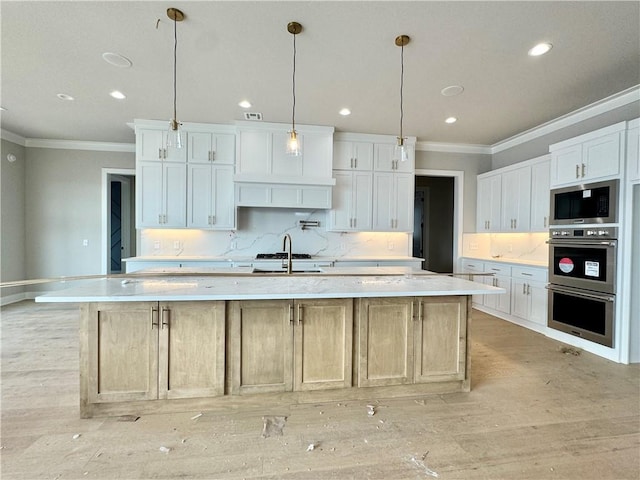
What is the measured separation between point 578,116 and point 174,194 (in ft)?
18.1

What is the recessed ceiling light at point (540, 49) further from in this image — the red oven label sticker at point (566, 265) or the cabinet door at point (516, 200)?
the red oven label sticker at point (566, 265)

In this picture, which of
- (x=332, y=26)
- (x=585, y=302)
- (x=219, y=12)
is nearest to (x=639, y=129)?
(x=585, y=302)

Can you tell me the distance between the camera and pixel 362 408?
211 centimetres

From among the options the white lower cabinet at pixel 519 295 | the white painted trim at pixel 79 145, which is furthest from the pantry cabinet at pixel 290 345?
the white painted trim at pixel 79 145

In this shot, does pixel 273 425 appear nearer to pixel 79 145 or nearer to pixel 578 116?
pixel 578 116

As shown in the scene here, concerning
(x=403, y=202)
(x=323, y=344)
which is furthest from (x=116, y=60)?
(x=403, y=202)

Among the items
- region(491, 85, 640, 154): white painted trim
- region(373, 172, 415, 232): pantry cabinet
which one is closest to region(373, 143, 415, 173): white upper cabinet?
region(373, 172, 415, 232): pantry cabinet

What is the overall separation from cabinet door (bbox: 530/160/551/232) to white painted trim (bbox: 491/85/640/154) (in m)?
0.64

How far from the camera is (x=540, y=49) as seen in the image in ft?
8.16

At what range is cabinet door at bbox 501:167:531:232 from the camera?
416cm

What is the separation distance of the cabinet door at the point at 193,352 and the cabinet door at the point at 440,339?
4.68 ft

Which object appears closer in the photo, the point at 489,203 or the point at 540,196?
the point at 540,196

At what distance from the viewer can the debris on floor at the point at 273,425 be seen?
1.83 m

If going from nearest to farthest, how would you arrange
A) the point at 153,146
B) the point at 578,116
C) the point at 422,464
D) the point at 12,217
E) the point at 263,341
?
the point at 422,464 < the point at 263,341 < the point at 578,116 < the point at 153,146 < the point at 12,217
